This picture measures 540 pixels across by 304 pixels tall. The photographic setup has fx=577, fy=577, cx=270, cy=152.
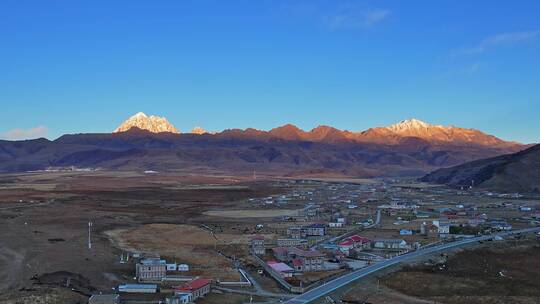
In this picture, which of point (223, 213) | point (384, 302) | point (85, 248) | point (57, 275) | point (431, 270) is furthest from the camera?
point (223, 213)

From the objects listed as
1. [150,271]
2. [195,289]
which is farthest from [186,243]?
[195,289]

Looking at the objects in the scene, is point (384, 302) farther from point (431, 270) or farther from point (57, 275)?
point (57, 275)

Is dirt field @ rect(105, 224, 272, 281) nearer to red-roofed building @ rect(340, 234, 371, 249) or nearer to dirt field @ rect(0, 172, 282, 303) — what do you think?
dirt field @ rect(0, 172, 282, 303)

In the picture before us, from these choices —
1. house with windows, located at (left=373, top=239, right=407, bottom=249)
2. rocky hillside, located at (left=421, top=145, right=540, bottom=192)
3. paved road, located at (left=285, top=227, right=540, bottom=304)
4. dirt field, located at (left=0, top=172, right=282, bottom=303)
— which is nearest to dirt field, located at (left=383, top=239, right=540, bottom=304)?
paved road, located at (left=285, top=227, right=540, bottom=304)

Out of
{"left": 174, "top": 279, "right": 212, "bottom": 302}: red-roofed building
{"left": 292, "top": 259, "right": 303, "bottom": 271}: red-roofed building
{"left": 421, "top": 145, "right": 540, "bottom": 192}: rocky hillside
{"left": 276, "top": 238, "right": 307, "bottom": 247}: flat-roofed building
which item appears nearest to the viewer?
{"left": 174, "top": 279, "right": 212, "bottom": 302}: red-roofed building

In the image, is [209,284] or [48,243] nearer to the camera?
[209,284]

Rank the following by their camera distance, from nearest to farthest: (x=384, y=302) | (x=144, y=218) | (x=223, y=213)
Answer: (x=384, y=302)
(x=144, y=218)
(x=223, y=213)

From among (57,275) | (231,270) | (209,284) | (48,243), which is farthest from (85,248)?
(209,284)
